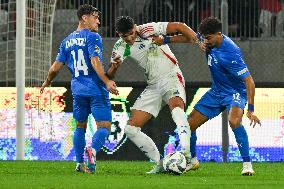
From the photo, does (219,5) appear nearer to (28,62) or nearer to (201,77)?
(201,77)

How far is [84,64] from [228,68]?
167cm

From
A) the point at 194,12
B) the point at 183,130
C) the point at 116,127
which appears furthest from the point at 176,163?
the point at 194,12

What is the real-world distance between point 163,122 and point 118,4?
8.68ft

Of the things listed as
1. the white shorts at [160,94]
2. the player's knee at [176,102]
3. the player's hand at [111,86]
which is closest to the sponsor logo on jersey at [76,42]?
the player's hand at [111,86]

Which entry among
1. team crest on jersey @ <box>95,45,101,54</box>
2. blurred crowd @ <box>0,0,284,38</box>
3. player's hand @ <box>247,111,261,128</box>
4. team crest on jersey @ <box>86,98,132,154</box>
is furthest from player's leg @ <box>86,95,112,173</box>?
blurred crowd @ <box>0,0,284,38</box>

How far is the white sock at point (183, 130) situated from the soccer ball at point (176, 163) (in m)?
0.17

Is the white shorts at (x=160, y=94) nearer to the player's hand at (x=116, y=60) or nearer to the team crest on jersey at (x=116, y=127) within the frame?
the player's hand at (x=116, y=60)

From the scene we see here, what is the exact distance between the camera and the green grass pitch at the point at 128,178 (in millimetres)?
8914

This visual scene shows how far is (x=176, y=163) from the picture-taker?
10.8m

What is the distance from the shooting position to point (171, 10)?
1692 cm

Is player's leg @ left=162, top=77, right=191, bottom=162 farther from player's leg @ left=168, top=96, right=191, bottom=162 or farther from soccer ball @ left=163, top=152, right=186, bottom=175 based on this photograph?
soccer ball @ left=163, top=152, right=186, bottom=175

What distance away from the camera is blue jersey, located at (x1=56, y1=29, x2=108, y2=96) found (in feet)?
37.3

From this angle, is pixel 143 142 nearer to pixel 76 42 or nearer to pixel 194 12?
pixel 76 42

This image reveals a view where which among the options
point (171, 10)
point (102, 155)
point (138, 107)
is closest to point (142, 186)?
point (138, 107)
